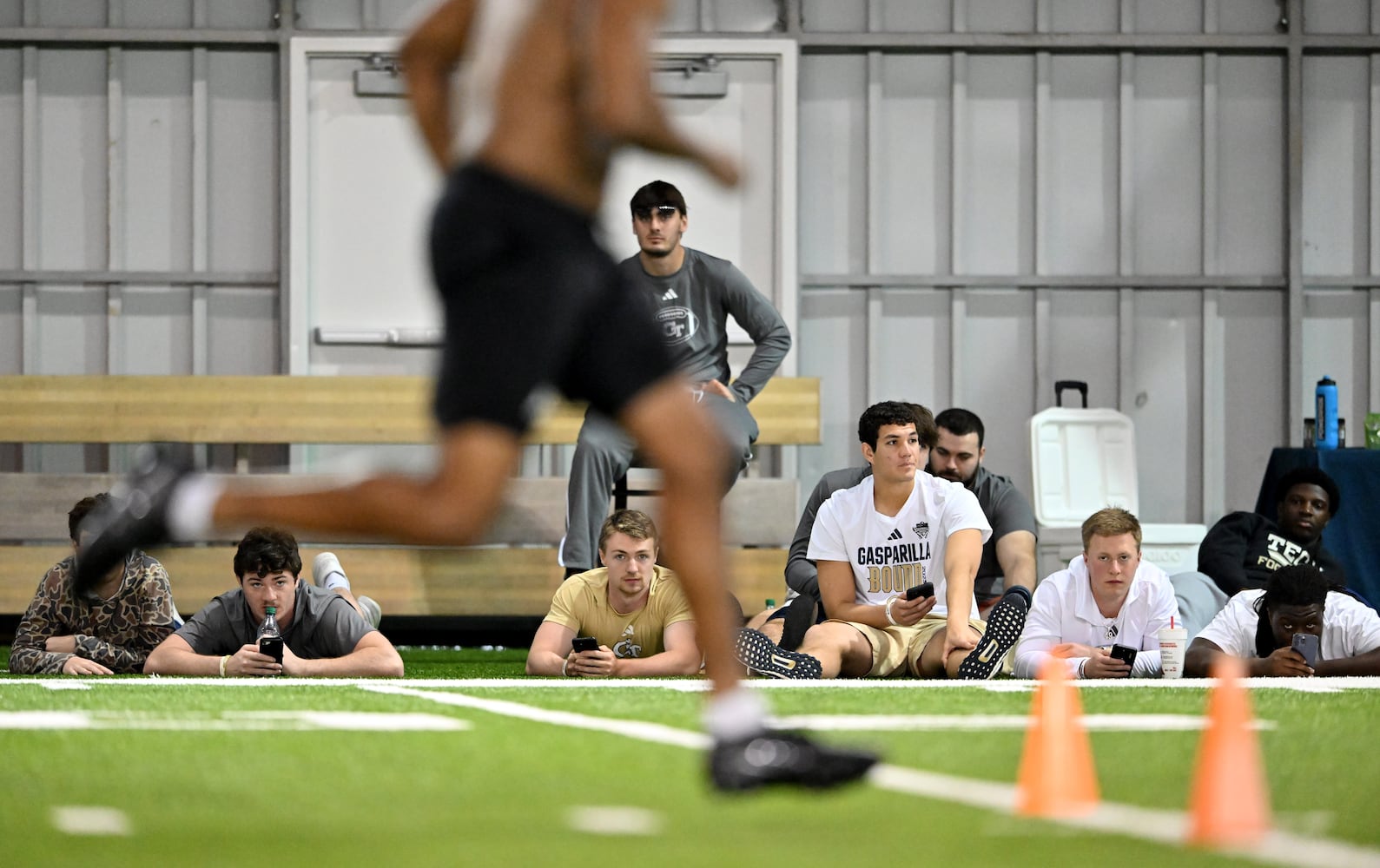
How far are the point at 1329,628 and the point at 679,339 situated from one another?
10.0ft

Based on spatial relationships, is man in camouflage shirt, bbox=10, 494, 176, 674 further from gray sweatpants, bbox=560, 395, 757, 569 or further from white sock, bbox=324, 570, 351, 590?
gray sweatpants, bbox=560, 395, 757, 569

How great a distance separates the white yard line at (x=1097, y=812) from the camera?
229 centimetres

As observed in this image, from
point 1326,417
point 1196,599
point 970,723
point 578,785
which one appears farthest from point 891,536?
point 1326,417

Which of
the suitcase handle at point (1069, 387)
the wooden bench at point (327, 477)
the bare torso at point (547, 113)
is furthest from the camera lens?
the suitcase handle at point (1069, 387)

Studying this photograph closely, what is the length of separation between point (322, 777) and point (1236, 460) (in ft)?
32.8

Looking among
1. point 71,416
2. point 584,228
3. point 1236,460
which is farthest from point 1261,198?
point 584,228

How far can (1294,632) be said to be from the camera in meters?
6.62

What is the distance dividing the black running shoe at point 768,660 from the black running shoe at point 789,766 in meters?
3.64

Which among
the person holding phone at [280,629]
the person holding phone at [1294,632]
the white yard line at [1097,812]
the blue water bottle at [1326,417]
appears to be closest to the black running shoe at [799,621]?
the person holding phone at [1294,632]

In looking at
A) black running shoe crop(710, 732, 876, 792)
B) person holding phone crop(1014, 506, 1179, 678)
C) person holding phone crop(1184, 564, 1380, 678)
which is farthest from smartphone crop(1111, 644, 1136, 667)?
black running shoe crop(710, 732, 876, 792)

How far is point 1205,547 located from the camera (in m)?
8.56

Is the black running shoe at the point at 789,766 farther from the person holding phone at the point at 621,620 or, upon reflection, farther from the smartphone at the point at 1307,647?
the smartphone at the point at 1307,647

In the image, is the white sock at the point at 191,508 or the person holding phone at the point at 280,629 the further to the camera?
the person holding phone at the point at 280,629

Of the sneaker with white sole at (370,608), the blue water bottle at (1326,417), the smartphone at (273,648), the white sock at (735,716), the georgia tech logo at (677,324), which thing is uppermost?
the georgia tech logo at (677,324)
